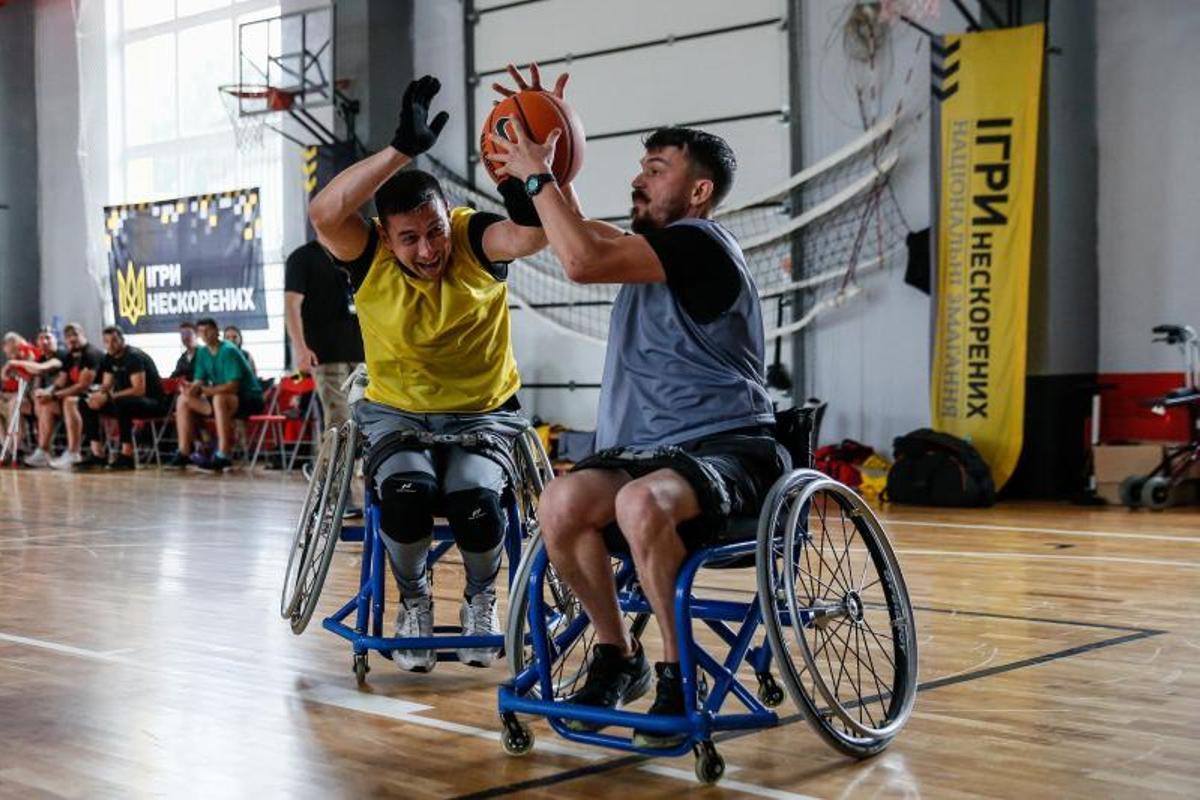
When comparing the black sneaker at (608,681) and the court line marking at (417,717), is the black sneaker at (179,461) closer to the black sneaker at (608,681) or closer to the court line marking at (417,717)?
the court line marking at (417,717)

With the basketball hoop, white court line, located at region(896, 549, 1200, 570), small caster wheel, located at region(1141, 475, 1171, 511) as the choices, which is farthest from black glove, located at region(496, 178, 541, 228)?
the basketball hoop

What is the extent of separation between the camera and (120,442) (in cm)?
1308

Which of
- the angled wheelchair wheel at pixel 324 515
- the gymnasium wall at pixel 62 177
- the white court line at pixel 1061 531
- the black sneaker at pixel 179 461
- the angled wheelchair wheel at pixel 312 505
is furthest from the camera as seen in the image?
the gymnasium wall at pixel 62 177

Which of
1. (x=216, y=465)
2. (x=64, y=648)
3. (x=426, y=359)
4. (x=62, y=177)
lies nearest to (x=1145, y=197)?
(x=426, y=359)

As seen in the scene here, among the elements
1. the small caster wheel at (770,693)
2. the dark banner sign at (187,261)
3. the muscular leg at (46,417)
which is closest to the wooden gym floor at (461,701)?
the small caster wheel at (770,693)

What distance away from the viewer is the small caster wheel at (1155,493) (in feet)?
24.5

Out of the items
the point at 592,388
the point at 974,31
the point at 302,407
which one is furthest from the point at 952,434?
the point at 302,407

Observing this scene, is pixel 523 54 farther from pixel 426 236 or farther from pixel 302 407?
pixel 426 236

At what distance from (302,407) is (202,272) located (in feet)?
8.39

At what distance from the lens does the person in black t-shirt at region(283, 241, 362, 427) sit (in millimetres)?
6324

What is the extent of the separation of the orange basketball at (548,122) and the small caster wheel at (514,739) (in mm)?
1034

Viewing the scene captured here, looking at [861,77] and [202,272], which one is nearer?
[861,77]

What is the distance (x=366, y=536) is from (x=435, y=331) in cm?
47

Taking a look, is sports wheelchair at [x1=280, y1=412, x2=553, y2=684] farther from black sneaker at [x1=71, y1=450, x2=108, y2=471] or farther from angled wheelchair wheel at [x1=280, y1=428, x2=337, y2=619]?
black sneaker at [x1=71, y1=450, x2=108, y2=471]
